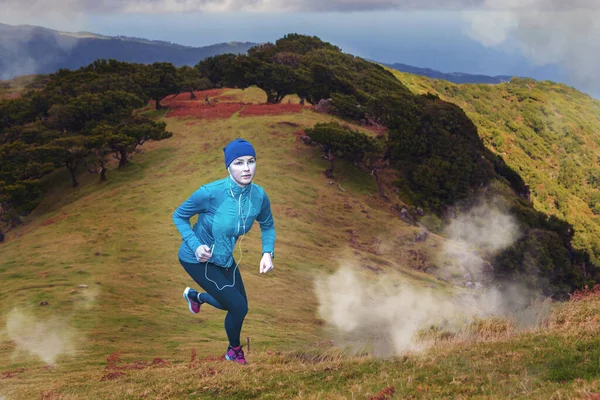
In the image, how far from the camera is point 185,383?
9.01m

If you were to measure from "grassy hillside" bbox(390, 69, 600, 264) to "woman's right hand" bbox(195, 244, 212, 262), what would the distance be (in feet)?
235

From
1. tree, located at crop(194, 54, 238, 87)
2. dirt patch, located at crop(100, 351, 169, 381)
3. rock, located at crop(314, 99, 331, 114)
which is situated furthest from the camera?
tree, located at crop(194, 54, 238, 87)

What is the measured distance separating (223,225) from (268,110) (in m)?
48.0

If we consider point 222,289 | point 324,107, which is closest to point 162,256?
point 222,289

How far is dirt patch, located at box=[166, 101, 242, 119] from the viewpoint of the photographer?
55344 millimetres

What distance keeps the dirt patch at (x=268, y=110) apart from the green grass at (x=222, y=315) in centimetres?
1497

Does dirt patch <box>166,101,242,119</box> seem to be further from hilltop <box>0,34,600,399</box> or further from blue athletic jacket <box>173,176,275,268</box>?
blue athletic jacket <box>173,176,275,268</box>

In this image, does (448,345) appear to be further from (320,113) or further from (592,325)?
(320,113)

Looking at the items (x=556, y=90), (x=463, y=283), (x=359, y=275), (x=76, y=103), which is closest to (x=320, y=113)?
(x=76, y=103)

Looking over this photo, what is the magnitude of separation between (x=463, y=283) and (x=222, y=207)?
26027 millimetres

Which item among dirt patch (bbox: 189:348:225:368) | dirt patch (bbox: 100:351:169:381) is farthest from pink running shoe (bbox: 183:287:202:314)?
dirt patch (bbox: 100:351:169:381)

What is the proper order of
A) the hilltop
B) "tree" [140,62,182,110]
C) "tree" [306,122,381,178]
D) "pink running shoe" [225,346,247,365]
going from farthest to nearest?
1. "tree" [140,62,182,110]
2. "tree" [306,122,381,178]
3. "pink running shoe" [225,346,247,365]
4. the hilltop

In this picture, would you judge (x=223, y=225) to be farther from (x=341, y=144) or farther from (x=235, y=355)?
(x=341, y=144)

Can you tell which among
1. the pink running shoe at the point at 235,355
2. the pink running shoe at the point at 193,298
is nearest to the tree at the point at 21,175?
the pink running shoe at the point at 193,298
